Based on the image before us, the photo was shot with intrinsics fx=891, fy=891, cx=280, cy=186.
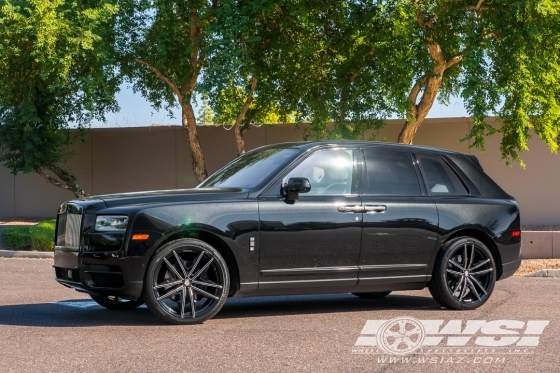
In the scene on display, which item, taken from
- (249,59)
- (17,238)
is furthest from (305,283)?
(249,59)

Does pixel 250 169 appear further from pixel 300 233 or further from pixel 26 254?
pixel 26 254

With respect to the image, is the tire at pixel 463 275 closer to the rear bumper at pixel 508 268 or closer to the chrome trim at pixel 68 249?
the rear bumper at pixel 508 268

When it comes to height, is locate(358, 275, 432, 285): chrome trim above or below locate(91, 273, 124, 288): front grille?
below

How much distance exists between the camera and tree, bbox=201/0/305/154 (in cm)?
2011

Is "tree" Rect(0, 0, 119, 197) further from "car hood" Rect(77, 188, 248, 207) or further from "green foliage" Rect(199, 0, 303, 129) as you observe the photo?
"car hood" Rect(77, 188, 248, 207)

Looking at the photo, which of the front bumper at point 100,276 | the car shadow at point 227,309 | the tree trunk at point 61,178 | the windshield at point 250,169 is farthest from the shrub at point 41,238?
the front bumper at point 100,276

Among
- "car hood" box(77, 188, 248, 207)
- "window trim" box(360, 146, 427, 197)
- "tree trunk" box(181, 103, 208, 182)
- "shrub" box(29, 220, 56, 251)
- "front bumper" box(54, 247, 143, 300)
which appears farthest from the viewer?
"tree trunk" box(181, 103, 208, 182)

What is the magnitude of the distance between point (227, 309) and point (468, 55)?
10.9 m

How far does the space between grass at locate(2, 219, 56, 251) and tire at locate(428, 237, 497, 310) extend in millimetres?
11105

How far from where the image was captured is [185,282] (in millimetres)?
8336

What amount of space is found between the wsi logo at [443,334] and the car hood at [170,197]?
1.84m

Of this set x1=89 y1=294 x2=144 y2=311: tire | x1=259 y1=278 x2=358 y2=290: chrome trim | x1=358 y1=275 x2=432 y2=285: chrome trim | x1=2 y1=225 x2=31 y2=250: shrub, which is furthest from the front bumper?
x1=2 y1=225 x2=31 y2=250: shrub

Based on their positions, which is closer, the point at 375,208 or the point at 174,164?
the point at 375,208

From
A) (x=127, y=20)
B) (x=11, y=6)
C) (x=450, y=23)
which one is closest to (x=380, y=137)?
(x=450, y=23)
